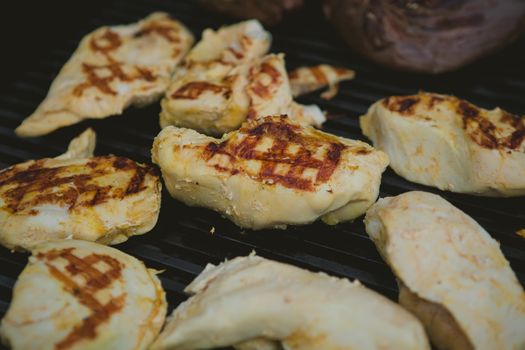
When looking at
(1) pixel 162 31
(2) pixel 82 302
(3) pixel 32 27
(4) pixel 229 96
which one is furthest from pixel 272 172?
(3) pixel 32 27

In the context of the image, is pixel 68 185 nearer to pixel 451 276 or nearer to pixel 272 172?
pixel 272 172

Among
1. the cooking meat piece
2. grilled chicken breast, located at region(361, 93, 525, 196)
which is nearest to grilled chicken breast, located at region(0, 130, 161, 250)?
grilled chicken breast, located at region(361, 93, 525, 196)

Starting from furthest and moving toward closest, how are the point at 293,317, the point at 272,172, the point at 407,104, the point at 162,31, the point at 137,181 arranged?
the point at 162,31 → the point at 407,104 → the point at 137,181 → the point at 272,172 → the point at 293,317

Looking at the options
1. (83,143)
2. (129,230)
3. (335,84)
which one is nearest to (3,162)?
(83,143)

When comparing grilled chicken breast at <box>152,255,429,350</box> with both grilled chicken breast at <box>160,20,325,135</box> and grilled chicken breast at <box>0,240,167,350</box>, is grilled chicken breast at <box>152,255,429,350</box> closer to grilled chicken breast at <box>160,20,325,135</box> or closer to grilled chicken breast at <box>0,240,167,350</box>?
grilled chicken breast at <box>0,240,167,350</box>

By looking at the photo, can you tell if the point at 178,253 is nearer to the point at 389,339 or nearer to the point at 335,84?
the point at 389,339
